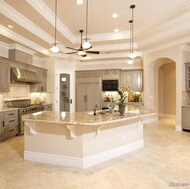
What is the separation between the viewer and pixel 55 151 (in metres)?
3.14

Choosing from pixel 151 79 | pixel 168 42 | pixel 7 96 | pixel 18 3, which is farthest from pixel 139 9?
pixel 7 96

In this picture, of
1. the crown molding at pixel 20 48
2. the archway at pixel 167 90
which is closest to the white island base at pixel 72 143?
the crown molding at pixel 20 48

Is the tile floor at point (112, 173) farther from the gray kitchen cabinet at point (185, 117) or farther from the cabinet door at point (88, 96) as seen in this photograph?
the cabinet door at point (88, 96)

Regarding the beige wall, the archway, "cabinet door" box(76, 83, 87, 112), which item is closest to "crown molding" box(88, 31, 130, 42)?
"cabinet door" box(76, 83, 87, 112)

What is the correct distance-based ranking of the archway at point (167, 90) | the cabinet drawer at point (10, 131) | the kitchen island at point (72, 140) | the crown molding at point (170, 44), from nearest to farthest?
the kitchen island at point (72, 140) → the cabinet drawer at point (10, 131) → the crown molding at point (170, 44) → the archway at point (167, 90)

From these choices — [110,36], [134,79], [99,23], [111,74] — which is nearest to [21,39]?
[99,23]

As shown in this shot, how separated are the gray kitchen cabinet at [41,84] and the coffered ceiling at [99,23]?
88 centimetres

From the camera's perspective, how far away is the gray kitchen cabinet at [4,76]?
4848 millimetres

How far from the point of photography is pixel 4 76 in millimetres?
4949

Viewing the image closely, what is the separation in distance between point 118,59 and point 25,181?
671cm

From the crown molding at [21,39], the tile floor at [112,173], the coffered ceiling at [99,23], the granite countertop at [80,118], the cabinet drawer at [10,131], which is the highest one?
the coffered ceiling at [99,23]

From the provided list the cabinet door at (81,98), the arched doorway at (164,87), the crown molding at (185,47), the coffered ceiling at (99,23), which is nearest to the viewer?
the coffered ceiling at (99,23)

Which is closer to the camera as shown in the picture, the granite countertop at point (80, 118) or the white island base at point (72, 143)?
the granite countertop at point (80, 118)

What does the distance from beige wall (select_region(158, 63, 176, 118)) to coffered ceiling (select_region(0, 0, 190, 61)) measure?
278cm
